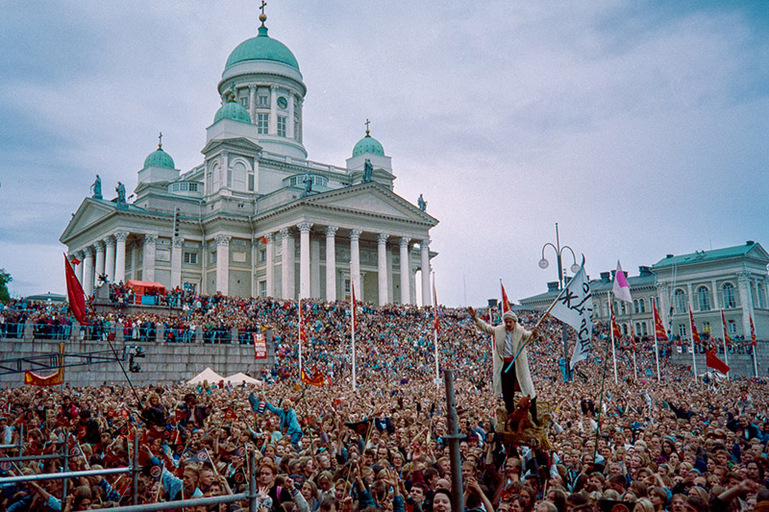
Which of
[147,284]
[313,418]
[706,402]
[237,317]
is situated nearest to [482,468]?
[313,418]

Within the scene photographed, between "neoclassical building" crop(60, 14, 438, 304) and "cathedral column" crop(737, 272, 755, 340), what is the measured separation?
4076 cm

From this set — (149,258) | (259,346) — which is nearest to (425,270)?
(149,258)

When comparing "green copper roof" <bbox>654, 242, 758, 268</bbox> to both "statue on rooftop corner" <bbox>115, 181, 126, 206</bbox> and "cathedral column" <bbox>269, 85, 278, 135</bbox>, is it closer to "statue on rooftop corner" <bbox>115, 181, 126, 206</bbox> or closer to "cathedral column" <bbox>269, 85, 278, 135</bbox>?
"cathedral column" <bbox>269, 85, 278, 135</bbox>

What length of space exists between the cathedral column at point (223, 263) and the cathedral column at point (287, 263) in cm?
566

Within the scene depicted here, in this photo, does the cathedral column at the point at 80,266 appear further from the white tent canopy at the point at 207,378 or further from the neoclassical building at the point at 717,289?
the neoclassical building at the point at 717,289

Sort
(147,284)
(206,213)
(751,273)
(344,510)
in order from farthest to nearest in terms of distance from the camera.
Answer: (751,273) → (206,213) → (147,284) → (344,510)

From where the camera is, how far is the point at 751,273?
264 feet

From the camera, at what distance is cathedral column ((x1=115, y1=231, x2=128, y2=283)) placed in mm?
57219

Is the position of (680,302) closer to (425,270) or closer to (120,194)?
(425,270)

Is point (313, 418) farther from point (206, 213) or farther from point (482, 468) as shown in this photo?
point (206, 213)

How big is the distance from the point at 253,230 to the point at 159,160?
19186mm

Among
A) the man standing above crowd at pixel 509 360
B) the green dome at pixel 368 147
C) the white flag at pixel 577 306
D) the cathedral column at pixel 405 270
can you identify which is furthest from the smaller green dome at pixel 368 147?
the man standing above crowd at pixel 509 360

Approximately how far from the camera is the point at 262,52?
238ft

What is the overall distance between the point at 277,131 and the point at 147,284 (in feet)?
102
